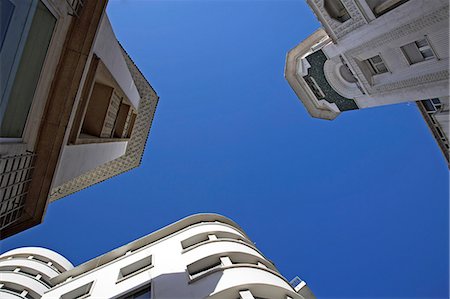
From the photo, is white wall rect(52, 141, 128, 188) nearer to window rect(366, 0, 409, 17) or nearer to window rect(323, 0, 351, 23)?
window rect(323, 0, 351, 23)

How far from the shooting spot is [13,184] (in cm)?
911

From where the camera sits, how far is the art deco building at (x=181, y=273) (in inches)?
561

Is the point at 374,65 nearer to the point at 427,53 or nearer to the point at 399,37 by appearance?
the point at 427,53

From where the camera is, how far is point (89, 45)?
10.7 meters

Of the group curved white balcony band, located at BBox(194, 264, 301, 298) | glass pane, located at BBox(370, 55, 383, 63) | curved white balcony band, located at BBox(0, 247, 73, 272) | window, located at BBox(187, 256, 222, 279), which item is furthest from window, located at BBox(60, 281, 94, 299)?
glass pane, located at BBox(370, 55, 383, 63)

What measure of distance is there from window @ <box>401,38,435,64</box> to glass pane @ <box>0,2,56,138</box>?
51.1 feet

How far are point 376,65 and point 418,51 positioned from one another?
124 inches

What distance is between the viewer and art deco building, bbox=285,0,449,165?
1447 cm

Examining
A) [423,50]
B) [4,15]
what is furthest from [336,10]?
[4,15]

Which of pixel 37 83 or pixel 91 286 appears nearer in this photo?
pixel 37 83

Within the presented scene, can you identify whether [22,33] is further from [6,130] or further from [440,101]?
[440,101]

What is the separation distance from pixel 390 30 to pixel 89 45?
44.8 ft

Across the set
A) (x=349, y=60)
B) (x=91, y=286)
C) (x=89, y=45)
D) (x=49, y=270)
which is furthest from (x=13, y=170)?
(x=49, y=270)

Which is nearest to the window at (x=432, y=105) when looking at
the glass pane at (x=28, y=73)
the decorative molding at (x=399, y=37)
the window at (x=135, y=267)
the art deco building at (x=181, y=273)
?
the decorative molding at (x=399, y=37)
